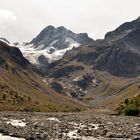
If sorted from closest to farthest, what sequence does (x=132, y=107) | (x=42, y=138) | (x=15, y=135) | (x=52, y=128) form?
(x=42, y=138) → (x=15, y=135) → (x=52, y=128) → (x=132, y=107)

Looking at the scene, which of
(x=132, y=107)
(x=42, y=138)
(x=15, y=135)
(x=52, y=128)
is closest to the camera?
(x=42, y=138)

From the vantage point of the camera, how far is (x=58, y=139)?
2657 inches

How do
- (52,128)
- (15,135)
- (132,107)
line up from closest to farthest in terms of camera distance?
(15,135) → (52,128) → (132,107)

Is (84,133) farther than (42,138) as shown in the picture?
Yes

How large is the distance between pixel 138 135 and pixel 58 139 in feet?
44.5

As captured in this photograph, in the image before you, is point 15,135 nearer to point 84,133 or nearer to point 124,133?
point 84,133

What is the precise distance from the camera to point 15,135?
72250 mm

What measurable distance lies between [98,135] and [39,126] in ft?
49.4

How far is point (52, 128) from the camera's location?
266 feet

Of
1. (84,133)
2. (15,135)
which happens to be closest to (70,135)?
(84,133)

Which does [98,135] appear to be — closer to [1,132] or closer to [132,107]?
[1,132]

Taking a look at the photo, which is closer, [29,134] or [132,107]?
[29,134]

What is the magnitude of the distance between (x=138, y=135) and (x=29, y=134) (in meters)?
18.3

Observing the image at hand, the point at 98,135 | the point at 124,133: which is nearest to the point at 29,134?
the point at 98,135
